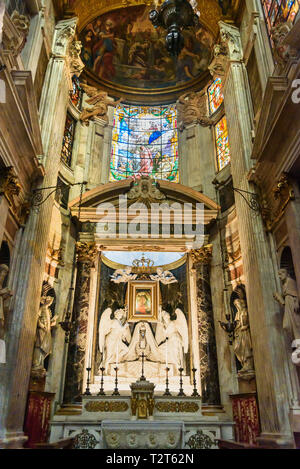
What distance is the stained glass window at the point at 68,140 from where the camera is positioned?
12.5 m

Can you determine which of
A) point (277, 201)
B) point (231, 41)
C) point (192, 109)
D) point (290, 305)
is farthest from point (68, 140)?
point (290, 305)

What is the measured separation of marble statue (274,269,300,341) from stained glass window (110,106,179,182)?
7.35 meters

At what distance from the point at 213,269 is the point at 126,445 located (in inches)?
206

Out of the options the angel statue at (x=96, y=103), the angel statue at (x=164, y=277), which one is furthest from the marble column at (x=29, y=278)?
the angel statue at (x=164, y=277)

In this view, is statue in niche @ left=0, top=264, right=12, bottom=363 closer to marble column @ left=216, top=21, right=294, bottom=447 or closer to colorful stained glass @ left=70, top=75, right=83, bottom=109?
marble column @ left=216, top=21, right=294, bottom=447

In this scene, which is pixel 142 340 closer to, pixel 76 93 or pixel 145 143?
pixel 145 143

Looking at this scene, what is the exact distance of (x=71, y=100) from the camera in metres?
13.4

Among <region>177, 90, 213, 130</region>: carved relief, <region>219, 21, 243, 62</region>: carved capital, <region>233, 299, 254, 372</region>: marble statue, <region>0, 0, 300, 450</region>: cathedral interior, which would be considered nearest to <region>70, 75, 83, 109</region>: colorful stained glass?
<region>0, 0, 300, 450</region>: cathedral interior

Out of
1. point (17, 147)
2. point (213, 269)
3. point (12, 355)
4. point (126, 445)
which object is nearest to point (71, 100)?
point (17, 147)

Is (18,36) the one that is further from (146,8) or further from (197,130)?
(146,8)

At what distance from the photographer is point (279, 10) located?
890 centimetres

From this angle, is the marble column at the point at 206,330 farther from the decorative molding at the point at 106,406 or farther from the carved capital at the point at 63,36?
the carved capital at the point at 63,36

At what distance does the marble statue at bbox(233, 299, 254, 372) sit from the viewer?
338 inches

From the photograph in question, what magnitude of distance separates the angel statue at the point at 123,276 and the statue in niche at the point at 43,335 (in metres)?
2.17
